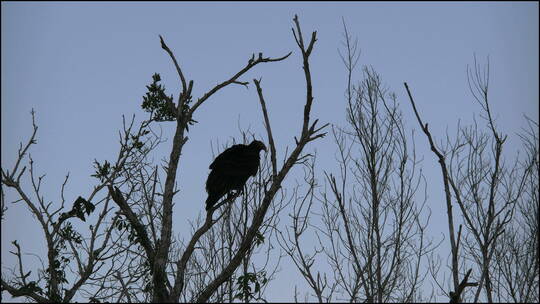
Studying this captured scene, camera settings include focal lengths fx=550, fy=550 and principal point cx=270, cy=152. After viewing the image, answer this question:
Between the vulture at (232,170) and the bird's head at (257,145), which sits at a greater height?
the bird's head at (257,145)

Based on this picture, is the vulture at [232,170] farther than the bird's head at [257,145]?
No

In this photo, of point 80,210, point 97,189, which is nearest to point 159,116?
point 97,189

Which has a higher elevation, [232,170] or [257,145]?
[257,145]

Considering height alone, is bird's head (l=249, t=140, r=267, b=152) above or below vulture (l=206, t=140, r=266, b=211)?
above

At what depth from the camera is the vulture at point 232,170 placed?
5426 mm

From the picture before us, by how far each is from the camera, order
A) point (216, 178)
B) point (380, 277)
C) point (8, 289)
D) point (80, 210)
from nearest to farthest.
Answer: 1. point (8, 289)
2. point (80, 210)
3. point (216, 178)
4. point (380, 277)

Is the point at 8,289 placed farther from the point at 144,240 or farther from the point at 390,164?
the point at 390,164

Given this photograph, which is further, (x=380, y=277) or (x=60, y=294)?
(x=380, y=277)

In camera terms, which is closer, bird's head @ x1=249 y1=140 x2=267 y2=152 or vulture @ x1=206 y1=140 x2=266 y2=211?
vulture @ x1=206 y1=140 x2=266 y2=211

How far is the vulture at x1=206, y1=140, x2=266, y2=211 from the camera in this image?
543cm

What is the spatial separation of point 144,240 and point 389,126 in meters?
5.35

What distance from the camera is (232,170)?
5.59 meters

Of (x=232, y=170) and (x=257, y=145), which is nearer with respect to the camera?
(x=232, y=170)

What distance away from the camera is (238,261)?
364 cm
